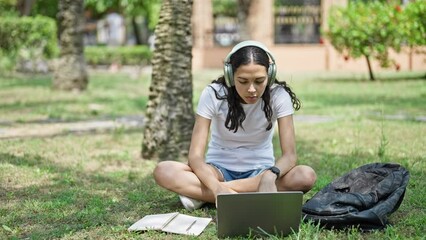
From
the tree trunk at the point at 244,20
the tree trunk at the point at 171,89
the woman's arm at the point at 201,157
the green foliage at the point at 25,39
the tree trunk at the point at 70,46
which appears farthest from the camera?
the tree trunk at the point at 244,20

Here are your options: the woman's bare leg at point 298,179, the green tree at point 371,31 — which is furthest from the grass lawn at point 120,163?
the green tree at point 371,31

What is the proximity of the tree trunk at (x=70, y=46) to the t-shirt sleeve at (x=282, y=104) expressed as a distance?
9.70 meters

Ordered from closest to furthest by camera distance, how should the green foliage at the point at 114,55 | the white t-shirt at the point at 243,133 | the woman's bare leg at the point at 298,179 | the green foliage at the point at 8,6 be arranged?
1. the woman's bare leg at the point at 298,179
2. the white t-shirt at the point at 243,133
3. the green foliage at the point at 114,55
4. the green foliage at the point at 8,6

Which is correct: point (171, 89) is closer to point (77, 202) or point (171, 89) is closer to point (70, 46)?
point (77, 202)

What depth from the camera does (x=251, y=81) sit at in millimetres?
4293

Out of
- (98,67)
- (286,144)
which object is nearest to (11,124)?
(286,144)

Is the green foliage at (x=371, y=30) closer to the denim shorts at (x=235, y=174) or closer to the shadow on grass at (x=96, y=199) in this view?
the shadow on grass at (x=96, y=199)

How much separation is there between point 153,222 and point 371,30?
1386cm

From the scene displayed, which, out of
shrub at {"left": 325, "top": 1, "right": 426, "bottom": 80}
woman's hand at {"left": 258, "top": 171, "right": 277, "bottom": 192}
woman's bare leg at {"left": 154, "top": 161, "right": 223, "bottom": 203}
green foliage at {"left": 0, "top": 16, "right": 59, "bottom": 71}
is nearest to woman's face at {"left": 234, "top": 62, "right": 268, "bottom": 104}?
woman's hand at {"left": 258, "top": 171, "right": 277, "bottom": 192}

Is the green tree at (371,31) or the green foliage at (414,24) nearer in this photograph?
the green foliage at (414,24)

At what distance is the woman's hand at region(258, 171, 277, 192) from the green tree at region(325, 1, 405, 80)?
43.1 feet

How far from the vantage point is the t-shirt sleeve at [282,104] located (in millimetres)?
4625

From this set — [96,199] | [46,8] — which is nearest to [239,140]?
[96,199]

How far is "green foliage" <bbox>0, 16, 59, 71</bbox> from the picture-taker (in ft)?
63.9
